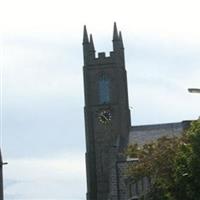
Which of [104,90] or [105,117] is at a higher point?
[104,90]

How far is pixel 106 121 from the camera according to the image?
119812mm

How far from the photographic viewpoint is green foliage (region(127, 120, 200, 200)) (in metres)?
46.9

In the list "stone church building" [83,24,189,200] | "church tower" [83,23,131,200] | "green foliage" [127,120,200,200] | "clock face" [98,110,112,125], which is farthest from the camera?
"clock face" [98,110,112,125]

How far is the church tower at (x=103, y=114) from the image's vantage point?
4663 inches

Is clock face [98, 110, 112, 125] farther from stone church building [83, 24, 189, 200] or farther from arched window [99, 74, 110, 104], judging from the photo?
arched window [99, 74, 110, 104]

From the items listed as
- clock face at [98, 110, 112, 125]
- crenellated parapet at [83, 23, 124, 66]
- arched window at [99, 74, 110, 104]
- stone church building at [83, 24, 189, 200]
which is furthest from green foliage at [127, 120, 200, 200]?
crenellated parapet at [83, 23, 124, 66]

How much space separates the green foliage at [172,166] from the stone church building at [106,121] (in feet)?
191

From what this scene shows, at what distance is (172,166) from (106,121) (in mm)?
67901

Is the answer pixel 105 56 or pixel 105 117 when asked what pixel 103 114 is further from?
pixel 105 56

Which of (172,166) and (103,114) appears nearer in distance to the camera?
(172,166)

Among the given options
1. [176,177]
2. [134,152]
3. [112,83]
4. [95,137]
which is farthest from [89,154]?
[176,177]

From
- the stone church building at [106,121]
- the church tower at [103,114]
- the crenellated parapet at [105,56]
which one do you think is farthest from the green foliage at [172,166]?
the crenellated parapet at [105,56]

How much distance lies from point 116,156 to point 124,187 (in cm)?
451

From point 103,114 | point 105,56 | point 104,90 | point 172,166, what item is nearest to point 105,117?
point 103,114
